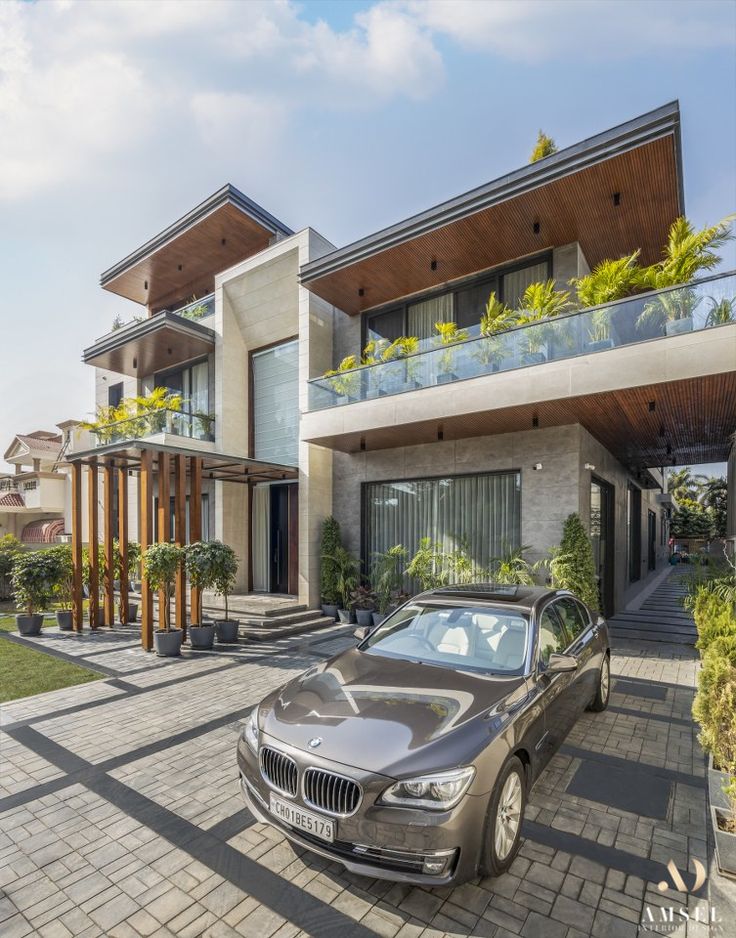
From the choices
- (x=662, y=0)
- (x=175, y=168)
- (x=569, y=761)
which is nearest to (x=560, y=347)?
(x=662, y=0)

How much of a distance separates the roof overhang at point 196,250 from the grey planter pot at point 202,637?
12288 mm

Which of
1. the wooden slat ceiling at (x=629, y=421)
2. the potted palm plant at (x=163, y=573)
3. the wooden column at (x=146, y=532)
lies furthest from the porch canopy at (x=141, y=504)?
the wooden slat ceiling at (x=629, y=421)

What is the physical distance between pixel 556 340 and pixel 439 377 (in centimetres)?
227

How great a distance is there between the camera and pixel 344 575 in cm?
1212

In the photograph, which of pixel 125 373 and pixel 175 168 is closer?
pixel 175 168

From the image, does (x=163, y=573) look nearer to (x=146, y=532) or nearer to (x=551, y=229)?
(x=146, y=532)

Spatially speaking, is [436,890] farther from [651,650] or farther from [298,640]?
[651,650]

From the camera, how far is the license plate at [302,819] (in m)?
2.70

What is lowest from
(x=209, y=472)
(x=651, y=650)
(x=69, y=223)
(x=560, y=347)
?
(x=651, y=650)

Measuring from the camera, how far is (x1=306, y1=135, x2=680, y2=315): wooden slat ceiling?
27.5 feet

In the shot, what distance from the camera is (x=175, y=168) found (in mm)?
10125

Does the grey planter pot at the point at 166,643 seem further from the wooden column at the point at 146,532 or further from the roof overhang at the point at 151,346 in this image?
the roof overhang at the point at 151,346

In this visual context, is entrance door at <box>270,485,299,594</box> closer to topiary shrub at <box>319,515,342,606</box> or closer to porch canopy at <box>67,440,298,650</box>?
A: porch canopy at <box>67,440,298,650</box>

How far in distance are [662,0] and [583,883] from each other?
399 inches
